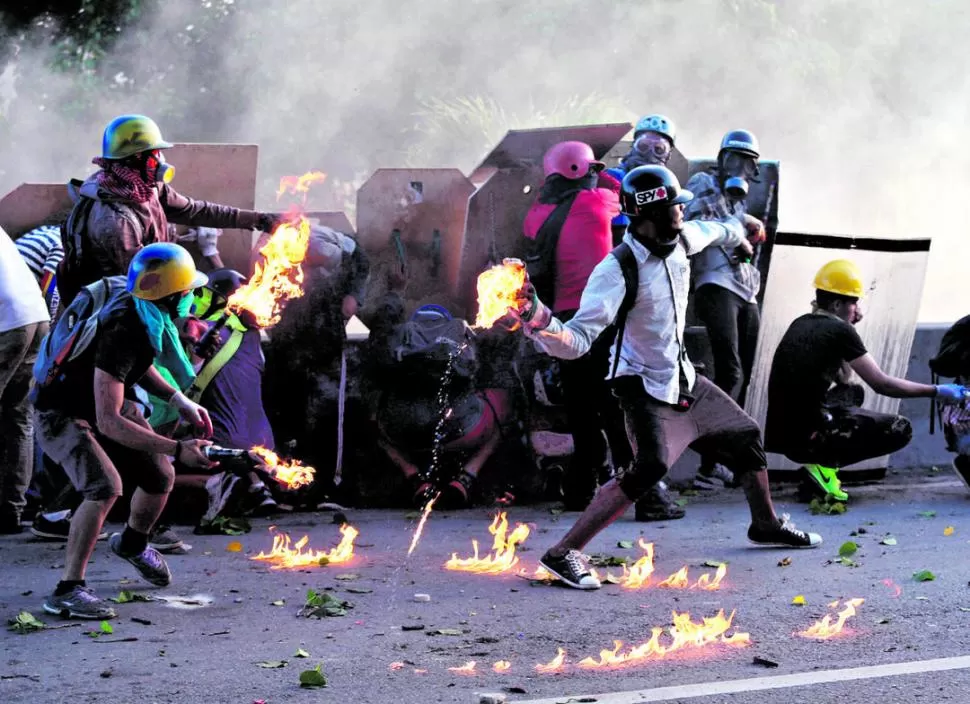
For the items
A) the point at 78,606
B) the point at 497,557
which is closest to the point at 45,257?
the point at 78,606

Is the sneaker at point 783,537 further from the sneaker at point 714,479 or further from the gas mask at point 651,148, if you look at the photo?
the gas mask at point 651,148

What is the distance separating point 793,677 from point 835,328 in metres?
3.78

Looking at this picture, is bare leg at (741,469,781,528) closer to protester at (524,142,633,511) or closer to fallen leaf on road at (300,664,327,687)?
protester at (524,142,633,511)

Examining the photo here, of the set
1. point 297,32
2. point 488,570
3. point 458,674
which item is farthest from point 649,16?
point 458,674

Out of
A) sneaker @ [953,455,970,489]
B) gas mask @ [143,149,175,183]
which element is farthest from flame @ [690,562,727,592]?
gas mask @ [143,149,175,183]

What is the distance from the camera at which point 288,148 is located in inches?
1050

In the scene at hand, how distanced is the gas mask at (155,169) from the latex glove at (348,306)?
1.60 meters

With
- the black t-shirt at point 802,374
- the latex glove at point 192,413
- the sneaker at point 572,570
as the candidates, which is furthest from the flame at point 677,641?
the black t-shirt at point 802,374

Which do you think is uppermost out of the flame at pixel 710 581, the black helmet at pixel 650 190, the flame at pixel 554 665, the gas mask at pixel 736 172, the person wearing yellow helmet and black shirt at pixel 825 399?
the gas mask at pixel 736 172

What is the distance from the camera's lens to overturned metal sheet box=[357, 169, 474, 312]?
9.56 metres

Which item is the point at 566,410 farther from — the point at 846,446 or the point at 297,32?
the point at 297,32

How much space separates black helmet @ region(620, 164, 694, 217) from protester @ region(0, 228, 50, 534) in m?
3.29

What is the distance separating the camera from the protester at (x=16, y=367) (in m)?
8.05

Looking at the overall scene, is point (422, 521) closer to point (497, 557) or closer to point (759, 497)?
point (497, 557)
